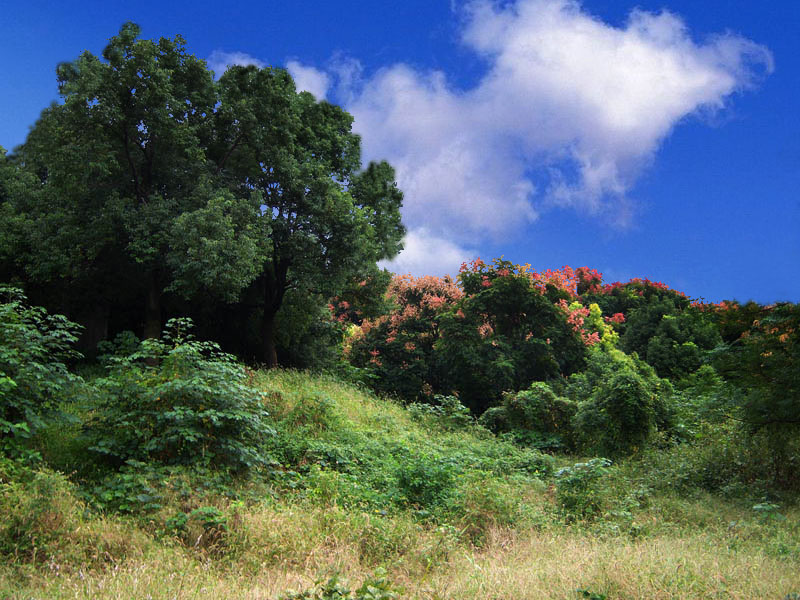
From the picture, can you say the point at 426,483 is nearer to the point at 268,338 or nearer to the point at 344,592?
the point at 344,592

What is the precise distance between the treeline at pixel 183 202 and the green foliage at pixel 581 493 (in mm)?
9598

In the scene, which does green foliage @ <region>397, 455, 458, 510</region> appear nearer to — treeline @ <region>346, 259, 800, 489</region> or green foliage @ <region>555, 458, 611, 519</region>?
green foliage @ <region>555, 458, 611, 519</region>

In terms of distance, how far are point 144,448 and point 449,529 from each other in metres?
4.54

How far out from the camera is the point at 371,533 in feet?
21.9

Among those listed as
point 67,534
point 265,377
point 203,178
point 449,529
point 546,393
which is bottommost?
point 67,534

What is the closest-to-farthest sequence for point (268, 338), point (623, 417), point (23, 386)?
point (23, 386) < point (623, 417) < point (268, 338)

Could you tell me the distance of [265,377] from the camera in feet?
49.9

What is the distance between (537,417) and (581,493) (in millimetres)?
8215

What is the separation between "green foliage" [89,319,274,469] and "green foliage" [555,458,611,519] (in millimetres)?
5065

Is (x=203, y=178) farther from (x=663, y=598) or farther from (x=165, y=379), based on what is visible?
(x=663, y=598)

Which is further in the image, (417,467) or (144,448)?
(417,467)

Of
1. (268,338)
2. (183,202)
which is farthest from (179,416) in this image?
(268,338)

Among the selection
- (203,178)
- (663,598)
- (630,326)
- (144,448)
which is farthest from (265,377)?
(630,326)

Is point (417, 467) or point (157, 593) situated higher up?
point (417, 467)
